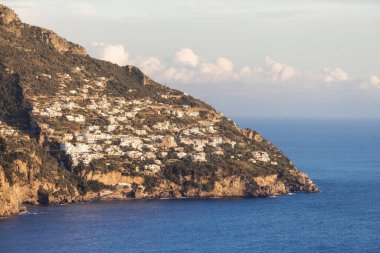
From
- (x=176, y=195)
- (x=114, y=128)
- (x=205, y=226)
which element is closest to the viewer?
(x=205, y=226)

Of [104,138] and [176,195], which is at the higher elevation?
[104,138]

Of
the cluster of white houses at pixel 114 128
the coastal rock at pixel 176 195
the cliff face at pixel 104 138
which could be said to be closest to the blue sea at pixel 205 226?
Answer: the coastal rock at pixel 176 195

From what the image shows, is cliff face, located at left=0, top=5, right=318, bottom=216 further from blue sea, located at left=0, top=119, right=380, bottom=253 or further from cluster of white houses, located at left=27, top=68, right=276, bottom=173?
blue sea, located at left=0, top=119, right=380, bottom=253

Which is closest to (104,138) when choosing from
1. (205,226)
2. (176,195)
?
(176,195)

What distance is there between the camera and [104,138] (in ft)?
526

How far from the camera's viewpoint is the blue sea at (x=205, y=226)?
11931cm

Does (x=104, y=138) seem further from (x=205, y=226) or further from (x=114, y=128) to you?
(x=205, y=226)

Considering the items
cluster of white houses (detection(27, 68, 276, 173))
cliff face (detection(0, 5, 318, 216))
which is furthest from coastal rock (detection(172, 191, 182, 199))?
cluster of white houses (detection(27, 68, 276, 173))

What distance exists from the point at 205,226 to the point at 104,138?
108ft

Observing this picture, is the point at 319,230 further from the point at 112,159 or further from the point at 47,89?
the point at 47,89

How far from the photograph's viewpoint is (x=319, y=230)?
430 ft

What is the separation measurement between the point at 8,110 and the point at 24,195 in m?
21.9

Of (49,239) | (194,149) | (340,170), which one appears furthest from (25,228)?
(340,170)

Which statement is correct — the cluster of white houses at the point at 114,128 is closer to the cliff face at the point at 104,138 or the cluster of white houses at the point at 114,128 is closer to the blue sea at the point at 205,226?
the cliff face at the point at 104,138
